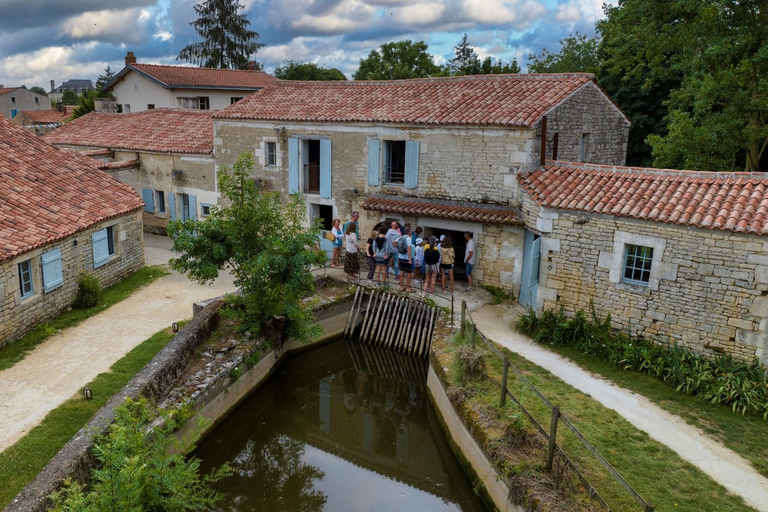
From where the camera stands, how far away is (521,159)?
14258 millimetres

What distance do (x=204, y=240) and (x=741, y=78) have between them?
1480cm

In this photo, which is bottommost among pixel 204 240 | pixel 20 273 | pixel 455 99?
pixel 20 273

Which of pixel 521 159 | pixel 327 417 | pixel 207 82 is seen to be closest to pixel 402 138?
pixel 521 159

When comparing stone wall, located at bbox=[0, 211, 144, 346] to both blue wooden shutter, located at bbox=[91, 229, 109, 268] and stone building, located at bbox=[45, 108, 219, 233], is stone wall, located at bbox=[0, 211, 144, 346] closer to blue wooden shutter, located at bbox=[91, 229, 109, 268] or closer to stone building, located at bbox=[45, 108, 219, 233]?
blue wooden shutter, located at bbox=[91, 229, 109, 268]

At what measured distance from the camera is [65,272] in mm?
13867

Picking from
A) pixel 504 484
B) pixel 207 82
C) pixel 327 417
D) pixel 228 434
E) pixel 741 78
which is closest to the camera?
pixel 504 484

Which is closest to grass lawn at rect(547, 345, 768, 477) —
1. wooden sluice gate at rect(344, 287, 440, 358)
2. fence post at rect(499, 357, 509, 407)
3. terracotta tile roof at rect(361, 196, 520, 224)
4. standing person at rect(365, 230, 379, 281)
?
fence post at rect(499, 357, 509, 407)

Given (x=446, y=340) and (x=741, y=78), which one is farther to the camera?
(x=741, y=78)

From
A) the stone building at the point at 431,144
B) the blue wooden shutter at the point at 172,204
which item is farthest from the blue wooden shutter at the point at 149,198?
the stone building at the point at 431,144

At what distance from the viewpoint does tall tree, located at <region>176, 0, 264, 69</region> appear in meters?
43.2

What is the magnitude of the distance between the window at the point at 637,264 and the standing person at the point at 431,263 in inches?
171

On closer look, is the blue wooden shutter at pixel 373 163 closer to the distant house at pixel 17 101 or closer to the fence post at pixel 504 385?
the fence post at pixel 504 385

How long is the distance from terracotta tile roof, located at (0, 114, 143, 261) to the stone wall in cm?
30

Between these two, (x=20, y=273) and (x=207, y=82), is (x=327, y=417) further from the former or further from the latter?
(x=207, y=82)
